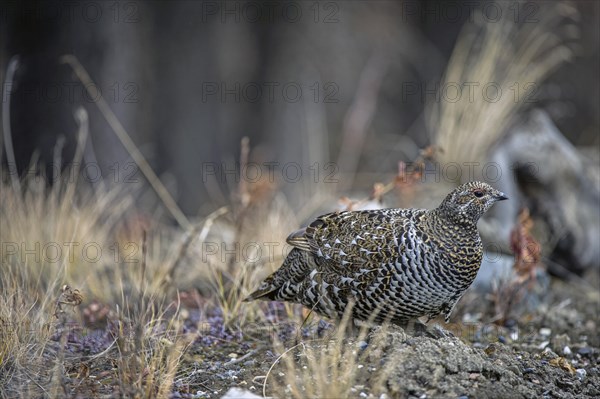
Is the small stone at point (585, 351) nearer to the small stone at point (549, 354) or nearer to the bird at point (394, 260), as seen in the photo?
the small stone at point (549, 354)

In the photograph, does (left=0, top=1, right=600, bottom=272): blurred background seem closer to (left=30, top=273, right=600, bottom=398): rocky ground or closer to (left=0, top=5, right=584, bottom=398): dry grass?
(left=0, top=5, right=584, bottom=398): dry grass

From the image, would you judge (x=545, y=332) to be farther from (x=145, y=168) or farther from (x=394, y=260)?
(x=145, y=168)

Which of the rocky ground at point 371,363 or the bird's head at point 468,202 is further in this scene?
the bird's head at point 468,202

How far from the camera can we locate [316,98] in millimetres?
13297

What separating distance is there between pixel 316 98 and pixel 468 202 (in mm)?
9555

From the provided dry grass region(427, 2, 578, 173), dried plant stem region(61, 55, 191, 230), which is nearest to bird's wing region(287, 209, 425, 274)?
dried plant stem region(61, 55, 191, 230)

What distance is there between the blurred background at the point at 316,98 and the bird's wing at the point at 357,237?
852 mm

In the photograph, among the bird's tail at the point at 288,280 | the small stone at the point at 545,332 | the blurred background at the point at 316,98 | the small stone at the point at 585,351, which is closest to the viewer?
the bird's tail at the point at 288,280

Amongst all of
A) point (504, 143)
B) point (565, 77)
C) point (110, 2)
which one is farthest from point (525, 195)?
point (565, 77)

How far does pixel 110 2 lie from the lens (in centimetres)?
803

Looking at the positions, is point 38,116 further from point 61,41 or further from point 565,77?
point 565,77

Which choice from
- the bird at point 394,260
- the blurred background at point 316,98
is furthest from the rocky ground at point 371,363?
the blurred background at point 316,98

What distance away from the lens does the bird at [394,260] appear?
3787 millimetres

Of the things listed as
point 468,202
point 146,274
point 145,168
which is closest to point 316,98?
point 145,168
